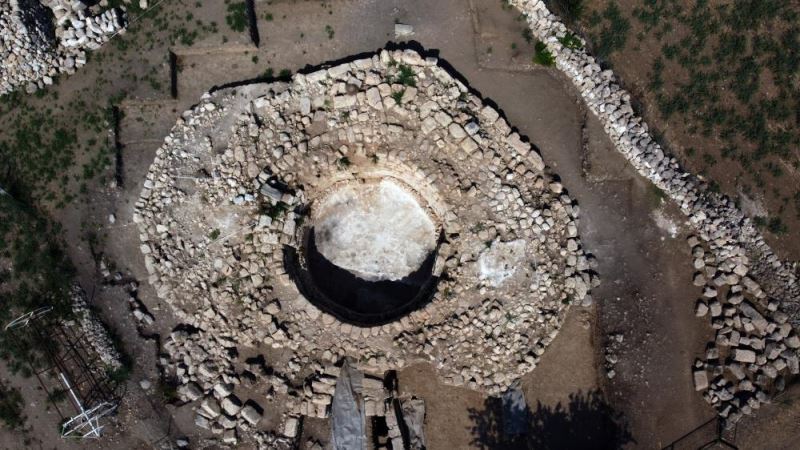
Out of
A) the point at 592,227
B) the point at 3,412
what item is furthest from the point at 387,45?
the point at 3,412

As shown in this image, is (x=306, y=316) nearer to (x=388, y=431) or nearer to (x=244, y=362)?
(x=244, y=362)

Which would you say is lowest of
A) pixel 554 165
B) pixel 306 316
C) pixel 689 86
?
pixel 306 316

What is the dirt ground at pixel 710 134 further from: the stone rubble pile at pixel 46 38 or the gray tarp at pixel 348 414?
Result: the stone rubble pile at pixel 46 38

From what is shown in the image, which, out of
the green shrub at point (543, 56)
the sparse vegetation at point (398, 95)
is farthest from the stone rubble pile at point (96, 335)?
the green shrub at point (543, 56)

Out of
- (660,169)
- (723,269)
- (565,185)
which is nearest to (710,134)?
(660,169)

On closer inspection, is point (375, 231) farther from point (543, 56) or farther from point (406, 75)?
point (543, 56)

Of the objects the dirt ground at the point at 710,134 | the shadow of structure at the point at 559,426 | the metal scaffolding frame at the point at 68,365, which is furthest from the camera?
the dirt ground at the point at 710,134
